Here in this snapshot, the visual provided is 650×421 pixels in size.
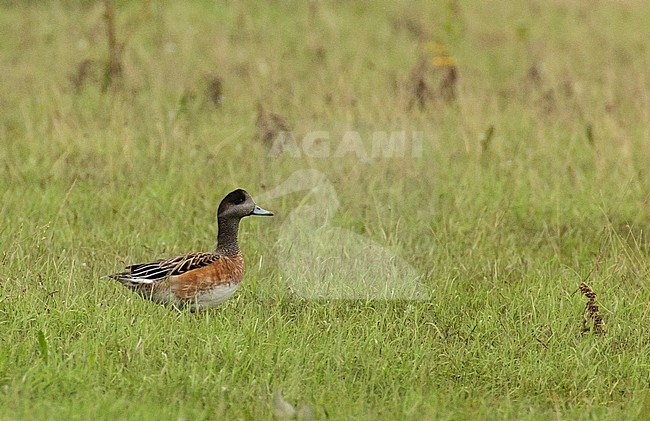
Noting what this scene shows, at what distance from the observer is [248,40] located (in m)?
12.2

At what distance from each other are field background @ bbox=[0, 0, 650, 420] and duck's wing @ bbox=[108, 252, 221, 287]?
0.12 metres

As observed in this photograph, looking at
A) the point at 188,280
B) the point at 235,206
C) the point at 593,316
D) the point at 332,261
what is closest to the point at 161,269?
the point at 188,280

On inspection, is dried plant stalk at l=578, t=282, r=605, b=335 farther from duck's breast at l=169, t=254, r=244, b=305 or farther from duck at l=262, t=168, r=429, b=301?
duck's breast at l=169, t=254, r=244, b=305

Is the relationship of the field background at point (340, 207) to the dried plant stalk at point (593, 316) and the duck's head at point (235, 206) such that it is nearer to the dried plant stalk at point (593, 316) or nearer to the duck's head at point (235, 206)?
the dried plant stalk at point (593, 316)

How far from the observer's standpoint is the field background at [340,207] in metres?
4.69

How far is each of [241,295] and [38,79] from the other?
552 centimetres

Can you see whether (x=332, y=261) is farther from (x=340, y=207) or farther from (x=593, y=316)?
(x=593, y=316)

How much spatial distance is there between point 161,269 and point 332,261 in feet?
4.06

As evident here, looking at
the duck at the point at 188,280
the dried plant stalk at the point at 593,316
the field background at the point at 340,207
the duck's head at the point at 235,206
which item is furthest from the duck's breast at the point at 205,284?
the dried plant stalk at the point at 593,316

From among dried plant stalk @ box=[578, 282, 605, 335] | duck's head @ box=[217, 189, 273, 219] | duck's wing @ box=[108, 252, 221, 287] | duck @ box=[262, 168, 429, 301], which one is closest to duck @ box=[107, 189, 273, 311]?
duck's wing @ box=[108, 252, 221, 287]

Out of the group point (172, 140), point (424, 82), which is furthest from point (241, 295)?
point (424, 82)

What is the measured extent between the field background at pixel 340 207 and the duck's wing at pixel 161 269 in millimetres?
122

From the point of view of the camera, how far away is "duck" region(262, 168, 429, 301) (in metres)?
5.73

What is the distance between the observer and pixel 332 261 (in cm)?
625
